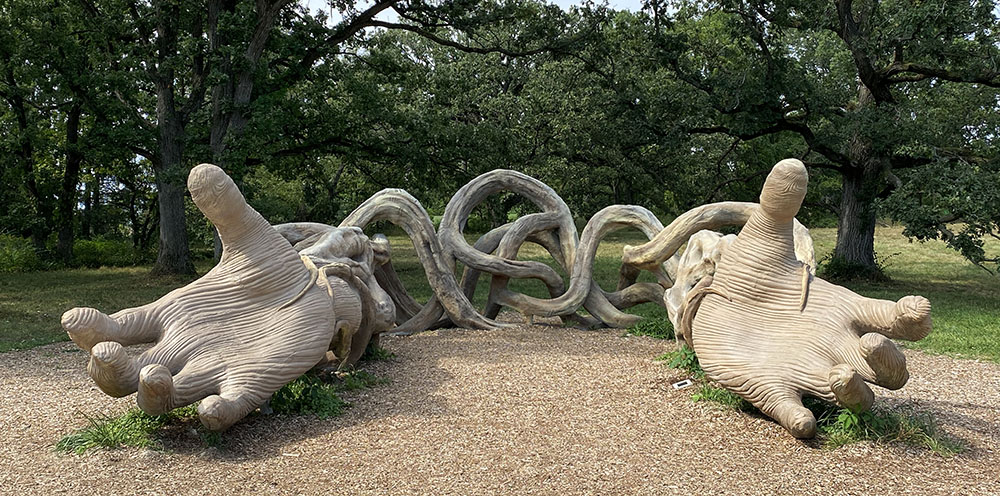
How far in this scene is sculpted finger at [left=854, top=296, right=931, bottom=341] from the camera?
4.52m

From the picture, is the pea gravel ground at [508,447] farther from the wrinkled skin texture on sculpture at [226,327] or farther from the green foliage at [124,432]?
the wrinkled skin texture on sculpture at [226,327]

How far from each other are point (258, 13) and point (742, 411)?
39.1 ft

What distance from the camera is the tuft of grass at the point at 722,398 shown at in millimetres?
5539

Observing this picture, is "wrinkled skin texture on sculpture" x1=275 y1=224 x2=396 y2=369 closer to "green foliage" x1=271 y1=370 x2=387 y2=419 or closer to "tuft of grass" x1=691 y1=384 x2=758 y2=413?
"green foliage" x1=271 y1=370 x2=387 y2=419

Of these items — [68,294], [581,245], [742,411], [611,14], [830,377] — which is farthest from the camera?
[611,14]

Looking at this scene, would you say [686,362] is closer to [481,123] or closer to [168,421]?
[168,421]

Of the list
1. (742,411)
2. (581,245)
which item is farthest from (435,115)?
(742,411)

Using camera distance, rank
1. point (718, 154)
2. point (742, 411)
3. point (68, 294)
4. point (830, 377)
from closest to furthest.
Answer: point (830, 377)
point (742, 411)
point (68, 294)
point (718, 154)

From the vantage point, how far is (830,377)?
469cm

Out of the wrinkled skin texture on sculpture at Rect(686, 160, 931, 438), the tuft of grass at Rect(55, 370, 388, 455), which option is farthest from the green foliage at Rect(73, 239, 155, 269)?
the wrinkled skin texture on sculpture at Rect(686, 160, 931, 438)

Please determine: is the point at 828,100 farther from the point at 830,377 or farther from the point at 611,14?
the point at 830,377

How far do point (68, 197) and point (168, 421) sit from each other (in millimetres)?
15745

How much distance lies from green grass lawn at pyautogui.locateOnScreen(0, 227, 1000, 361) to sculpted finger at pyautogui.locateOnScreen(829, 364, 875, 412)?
4.28 meters

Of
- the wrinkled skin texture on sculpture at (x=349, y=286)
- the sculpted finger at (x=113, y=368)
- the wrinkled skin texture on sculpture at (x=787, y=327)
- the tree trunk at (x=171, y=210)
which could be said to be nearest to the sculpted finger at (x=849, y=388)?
the wrinkled skin texture on sculpture at (x=787, y=327)
